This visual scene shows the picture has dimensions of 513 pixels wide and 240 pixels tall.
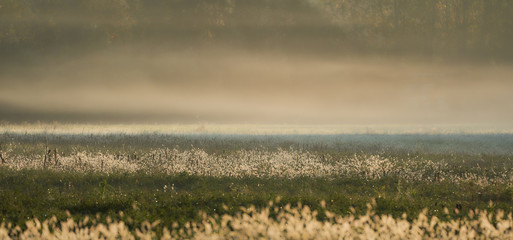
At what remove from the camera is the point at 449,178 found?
968 inches

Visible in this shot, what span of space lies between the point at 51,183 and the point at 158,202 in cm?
772

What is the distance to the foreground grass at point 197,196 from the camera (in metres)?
15.8

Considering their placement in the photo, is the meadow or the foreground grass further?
the foreground grass

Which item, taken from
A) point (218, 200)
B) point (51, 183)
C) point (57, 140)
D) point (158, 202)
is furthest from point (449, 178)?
point (57, 140)

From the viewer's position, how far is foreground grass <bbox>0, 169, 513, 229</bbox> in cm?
1579

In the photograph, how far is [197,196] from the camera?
699 inches

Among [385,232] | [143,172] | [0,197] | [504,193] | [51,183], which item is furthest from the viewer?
[143,172]

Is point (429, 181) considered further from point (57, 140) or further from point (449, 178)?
point (57, 140)

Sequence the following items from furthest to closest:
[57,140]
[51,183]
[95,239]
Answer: [57,140], [51,183], [95,239]

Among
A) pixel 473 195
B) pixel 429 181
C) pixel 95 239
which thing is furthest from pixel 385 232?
pixel 429 181

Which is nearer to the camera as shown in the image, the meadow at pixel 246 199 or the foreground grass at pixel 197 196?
the meadow at pixel 246 199

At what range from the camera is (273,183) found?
22094mm

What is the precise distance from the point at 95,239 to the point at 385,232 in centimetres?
680

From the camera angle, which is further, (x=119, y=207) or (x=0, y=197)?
(x=0, y=197)
